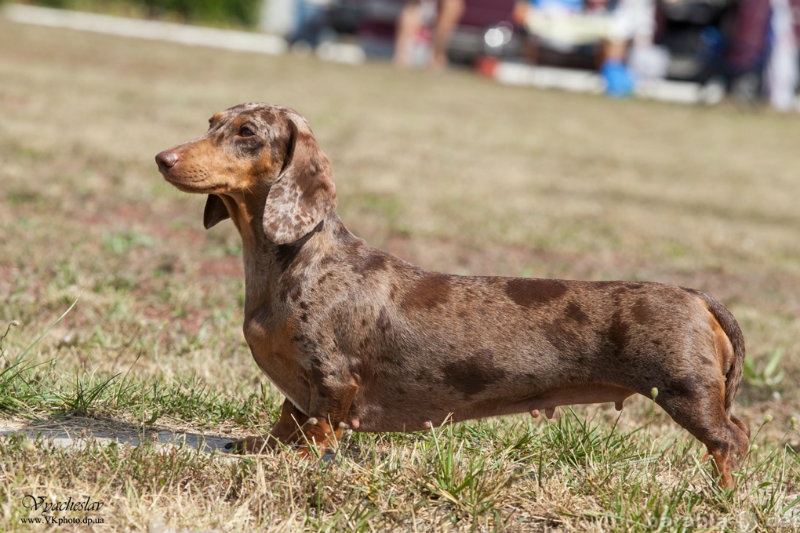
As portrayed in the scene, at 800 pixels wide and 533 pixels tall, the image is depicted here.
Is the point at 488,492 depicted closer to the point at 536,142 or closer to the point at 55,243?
the point at 55,243

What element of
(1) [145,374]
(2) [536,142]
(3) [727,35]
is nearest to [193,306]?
(1) [145,374]

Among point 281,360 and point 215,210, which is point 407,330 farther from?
point 215,210

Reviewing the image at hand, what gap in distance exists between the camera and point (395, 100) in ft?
49.1

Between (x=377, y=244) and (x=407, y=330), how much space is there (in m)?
3.96

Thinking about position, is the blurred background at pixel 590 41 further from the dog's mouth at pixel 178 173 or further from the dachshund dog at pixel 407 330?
the dog's mouth at pixel 178 173

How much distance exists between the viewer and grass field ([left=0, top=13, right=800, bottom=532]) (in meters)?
2.97

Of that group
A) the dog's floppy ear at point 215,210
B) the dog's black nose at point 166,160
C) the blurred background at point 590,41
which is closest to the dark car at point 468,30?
the blurred background at point 590,41

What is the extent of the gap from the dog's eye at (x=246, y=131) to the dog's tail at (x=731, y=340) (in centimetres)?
150

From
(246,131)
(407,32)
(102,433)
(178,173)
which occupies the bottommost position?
(102,433)

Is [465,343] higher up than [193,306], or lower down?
higher up

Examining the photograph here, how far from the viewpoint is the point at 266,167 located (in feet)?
10.6

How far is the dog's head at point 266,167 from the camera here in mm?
3121

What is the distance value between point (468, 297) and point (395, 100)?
12.0m

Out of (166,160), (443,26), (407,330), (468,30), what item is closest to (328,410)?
(407,330)
